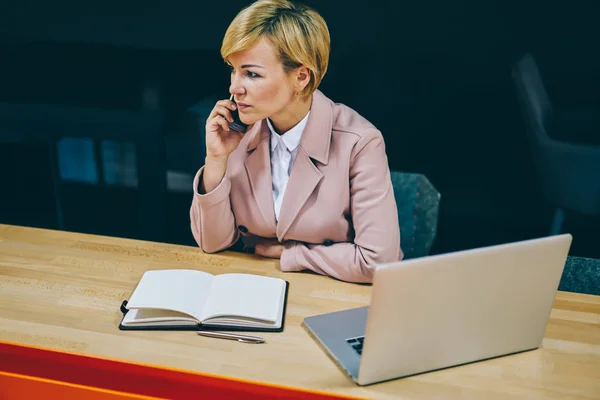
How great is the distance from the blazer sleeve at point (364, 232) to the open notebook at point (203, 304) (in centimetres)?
15

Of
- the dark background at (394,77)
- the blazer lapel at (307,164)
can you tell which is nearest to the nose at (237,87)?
the blazer lapel at (307,164)

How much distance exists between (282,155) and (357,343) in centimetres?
66

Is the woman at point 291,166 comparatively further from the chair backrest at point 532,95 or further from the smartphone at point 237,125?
the chair backrest at point 532,95

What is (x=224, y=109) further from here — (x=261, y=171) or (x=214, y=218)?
(x=214, y=218)

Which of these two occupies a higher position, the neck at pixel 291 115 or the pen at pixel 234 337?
the neck at pixel 291 115

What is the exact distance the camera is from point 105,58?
219cm

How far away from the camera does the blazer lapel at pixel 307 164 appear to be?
173 cm

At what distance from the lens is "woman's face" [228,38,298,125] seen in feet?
5.25

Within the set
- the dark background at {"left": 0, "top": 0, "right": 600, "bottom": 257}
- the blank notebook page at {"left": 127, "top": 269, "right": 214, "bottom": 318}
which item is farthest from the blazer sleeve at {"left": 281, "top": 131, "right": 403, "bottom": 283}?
the dark background at {"left": 0, "top": 0, "right": 600, "bottom": 257}

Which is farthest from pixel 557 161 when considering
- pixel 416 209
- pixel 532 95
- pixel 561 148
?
pixel 416 209

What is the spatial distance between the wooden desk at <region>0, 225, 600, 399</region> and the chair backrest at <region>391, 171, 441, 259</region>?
15.7 inches

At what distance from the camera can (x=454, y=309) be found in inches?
48.2

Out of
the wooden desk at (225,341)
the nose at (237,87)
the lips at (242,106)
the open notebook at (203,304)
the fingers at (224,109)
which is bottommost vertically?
the wooden desk at (225,341)

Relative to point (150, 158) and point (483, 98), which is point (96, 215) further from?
point (483, 98)
